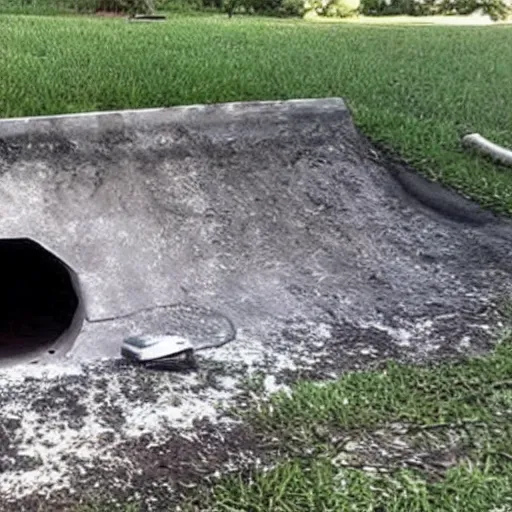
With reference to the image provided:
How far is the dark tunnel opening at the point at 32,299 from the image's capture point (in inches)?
164

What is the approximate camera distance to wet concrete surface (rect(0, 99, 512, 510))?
3.27 m

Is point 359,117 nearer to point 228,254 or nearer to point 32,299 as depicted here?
point 228,254

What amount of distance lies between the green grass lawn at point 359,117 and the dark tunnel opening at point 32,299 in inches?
30.1

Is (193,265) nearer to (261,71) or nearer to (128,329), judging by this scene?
(128,329)

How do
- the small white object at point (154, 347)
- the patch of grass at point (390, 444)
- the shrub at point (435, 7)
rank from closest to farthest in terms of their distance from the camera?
the patch of grass at point (390, 444), the small white object at point (154, 347), the shrub at point (435, 7)

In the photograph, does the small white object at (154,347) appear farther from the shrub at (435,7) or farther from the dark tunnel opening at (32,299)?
the shrub at (435,7)

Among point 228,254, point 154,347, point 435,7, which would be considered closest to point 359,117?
point 228,254

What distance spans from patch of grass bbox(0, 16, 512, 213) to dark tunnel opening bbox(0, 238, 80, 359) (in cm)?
74

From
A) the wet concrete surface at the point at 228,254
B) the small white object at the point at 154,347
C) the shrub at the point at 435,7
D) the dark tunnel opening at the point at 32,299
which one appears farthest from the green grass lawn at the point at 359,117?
the shrub at the point at 435,7

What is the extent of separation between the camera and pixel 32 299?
15.3 feet

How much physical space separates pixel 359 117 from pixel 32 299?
201 centimetres

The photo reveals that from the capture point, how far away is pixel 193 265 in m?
4.15

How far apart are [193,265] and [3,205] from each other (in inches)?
31.3

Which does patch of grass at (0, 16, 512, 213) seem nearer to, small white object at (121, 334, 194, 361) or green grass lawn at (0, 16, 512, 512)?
green grass lawn at (0, 16, 512, 512)
